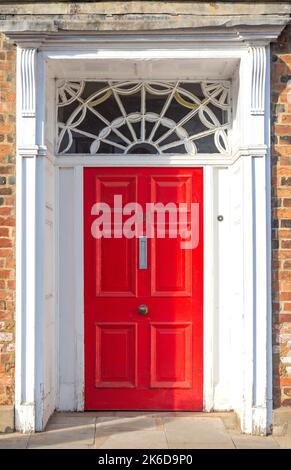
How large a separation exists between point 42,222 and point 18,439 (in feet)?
5.89

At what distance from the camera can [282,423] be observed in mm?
5723

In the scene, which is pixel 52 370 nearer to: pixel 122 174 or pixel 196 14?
pixel 122 174

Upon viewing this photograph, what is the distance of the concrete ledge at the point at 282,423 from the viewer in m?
5.71

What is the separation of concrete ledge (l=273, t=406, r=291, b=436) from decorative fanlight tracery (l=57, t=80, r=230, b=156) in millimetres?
2401

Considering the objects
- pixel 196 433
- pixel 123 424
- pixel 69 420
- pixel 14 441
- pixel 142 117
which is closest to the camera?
pixel 14 441

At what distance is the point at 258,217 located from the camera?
5785 millimetres

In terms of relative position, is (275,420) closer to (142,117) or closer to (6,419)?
(6,419)

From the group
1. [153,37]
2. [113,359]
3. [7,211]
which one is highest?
[153,37]

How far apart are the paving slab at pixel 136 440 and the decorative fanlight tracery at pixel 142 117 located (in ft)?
8.23

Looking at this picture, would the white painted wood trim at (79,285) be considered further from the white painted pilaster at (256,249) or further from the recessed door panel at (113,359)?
the white painted pilaster at (256,249)

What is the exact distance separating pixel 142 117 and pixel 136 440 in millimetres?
2869

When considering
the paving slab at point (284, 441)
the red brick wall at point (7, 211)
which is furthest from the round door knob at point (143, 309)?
the paving slab at point (284, 441)

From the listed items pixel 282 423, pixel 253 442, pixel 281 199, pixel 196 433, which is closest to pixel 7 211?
pixel 281 199

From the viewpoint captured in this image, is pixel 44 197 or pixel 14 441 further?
pixel 44 197
